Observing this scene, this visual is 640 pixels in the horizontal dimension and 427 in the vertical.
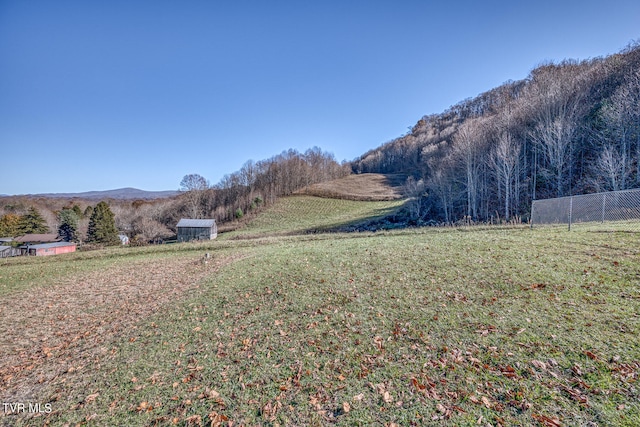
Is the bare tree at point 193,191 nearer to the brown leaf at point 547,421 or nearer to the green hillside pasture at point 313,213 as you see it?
the green hillside pasture at point 313,213

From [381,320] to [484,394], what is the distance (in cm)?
264

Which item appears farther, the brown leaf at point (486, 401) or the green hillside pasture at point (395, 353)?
the green hillside pasture at point (395, 353)

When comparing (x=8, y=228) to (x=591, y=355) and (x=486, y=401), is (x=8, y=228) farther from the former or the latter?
(x=591, y=355)

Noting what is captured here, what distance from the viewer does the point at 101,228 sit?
2053 inches

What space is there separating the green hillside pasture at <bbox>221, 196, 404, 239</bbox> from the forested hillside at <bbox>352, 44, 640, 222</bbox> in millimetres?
10221

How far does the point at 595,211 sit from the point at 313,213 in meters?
44.4

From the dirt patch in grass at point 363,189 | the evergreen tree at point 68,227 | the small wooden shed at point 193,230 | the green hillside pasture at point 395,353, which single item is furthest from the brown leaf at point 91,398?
the evergreen tree at point 68,227

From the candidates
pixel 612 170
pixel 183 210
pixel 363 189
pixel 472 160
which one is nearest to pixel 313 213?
pixel 363 189

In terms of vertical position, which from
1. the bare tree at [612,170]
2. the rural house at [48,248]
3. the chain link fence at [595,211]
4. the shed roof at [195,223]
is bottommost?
the rural house at [48,248]

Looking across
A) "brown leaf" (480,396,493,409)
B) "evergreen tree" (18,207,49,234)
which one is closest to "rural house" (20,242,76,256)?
"evergreen tree" (18,207,49,234)

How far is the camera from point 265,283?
382 inches

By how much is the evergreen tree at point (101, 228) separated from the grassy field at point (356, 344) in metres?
51.3

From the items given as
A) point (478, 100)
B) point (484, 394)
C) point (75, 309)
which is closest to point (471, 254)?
point (484, 394)

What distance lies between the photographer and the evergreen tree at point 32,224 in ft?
210
